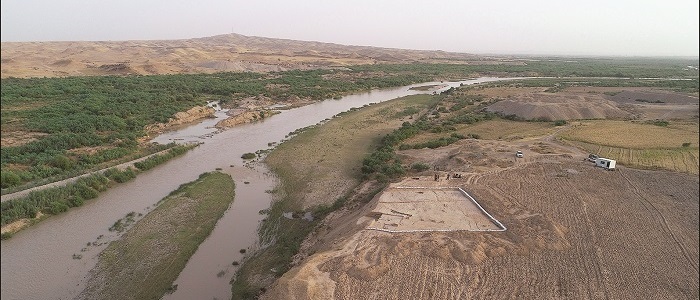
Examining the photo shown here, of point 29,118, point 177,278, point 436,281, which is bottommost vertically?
point 177,278

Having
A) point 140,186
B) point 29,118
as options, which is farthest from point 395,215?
point 29,118

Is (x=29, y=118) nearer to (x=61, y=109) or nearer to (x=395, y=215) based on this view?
(x=61, y=109)

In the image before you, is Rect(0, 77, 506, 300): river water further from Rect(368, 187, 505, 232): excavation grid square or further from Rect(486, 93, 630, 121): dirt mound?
Rect(486, 93, 630, 121): dirt mound

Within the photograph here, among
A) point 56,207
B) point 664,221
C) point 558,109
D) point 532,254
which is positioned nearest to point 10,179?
point 56,207

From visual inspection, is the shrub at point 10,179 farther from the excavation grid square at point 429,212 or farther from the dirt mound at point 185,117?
the excavation grid square at point 429,212

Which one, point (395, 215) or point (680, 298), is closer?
point (680, 298)

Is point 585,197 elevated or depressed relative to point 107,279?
elevated
